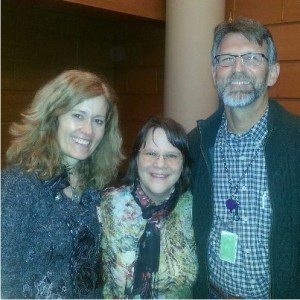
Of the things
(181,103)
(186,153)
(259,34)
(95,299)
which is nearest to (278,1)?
(181,103)

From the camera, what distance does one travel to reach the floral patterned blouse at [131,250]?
157 centimetres

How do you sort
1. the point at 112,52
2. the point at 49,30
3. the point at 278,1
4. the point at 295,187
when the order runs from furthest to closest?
the point at 112,52, the point at 49,30, the point at 278,1, the point at 295,187

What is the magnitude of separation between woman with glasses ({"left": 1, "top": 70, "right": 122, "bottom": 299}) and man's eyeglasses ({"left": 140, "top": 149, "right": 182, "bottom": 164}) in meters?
0.23

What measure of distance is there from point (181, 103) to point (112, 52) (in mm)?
2152

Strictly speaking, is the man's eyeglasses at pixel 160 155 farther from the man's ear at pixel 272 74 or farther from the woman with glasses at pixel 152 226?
the man's ear at pixel 272 74

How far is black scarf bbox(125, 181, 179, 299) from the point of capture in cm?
154

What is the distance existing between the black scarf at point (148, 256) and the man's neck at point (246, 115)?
50 cm

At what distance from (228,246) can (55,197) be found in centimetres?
73

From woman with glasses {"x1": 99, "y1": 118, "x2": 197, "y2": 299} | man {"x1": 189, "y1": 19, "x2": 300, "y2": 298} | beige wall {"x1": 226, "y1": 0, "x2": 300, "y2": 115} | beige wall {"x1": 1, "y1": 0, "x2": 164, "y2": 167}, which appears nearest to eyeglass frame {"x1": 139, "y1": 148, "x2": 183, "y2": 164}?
woman with glasses {"x1": 99, "y1": 118, "x2": 197, "y2": 299}

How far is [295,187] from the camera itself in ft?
4.83

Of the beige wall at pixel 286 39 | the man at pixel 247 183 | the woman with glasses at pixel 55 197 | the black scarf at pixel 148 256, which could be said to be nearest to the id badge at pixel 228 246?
the man at pixel 247 183

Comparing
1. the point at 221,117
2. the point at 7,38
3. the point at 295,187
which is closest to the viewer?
the point at 295,187

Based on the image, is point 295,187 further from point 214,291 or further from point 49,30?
point 49,30

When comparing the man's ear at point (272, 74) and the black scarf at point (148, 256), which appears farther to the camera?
the man's ear at point (272, 74)
